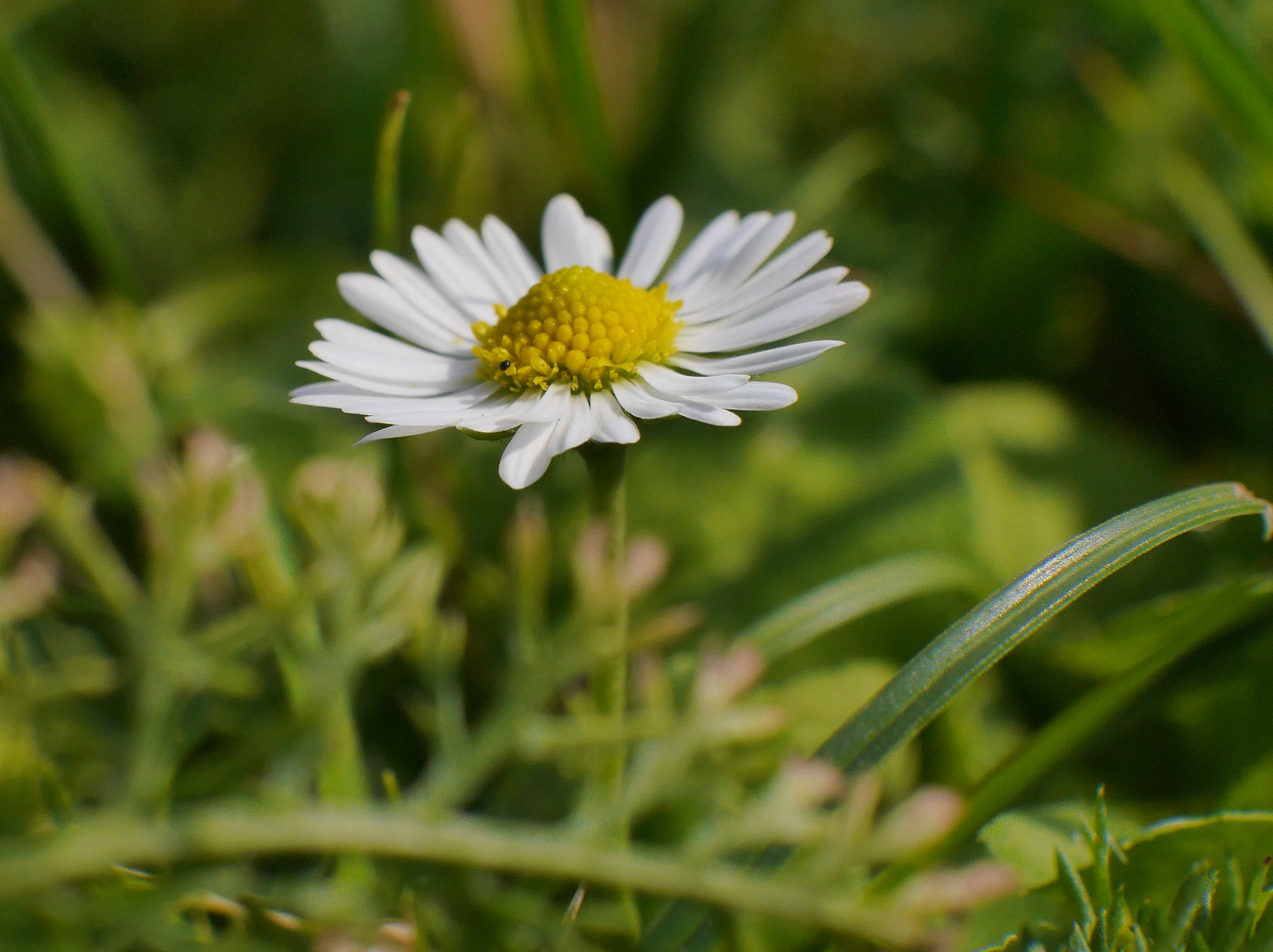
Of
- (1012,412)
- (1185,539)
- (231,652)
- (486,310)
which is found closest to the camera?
(231,652)

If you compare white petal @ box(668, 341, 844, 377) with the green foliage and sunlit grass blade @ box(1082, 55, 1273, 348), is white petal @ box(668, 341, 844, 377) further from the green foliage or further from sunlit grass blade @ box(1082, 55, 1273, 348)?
sunlit grass blade @ box(1082, 55, 1273, 348)

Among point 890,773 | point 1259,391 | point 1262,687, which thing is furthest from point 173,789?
point 1259,391

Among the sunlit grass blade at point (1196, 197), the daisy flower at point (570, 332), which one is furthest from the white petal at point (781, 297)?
the sunlit grass blade at point (1196, 197)

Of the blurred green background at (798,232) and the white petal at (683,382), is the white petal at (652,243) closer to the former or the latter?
the white petal at (683,382)

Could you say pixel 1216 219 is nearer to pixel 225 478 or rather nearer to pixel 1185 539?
pixel 1185 539

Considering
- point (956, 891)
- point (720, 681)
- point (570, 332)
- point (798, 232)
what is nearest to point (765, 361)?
point (570, 332)
